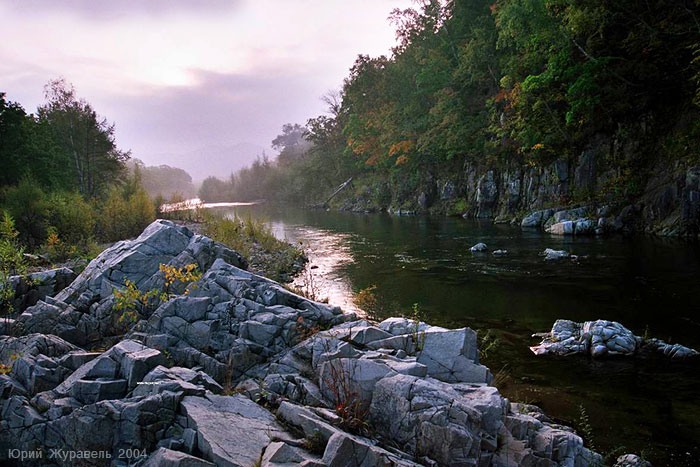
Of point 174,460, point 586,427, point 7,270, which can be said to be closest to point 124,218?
point 7,270

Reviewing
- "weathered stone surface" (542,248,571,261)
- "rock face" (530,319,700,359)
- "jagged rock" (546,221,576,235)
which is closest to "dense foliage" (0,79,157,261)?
"rock face" (530,319,700,359)

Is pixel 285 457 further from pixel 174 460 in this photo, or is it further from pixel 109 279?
pixel 109 279

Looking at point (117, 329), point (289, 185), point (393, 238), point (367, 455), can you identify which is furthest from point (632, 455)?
point (289, 185)

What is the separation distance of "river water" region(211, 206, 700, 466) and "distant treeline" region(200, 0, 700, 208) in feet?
24.6

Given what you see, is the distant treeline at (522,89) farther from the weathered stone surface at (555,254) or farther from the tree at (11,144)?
the tree at (11,144)

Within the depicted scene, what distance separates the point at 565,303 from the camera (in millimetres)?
12242

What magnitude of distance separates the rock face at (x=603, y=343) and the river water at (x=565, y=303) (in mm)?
290

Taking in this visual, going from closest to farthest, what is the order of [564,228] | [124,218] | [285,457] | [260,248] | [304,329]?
1. [285,457]
2. [304,329]
3. [260,248]
4. [124,218]
5. [564,228]

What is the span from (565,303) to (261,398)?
9775 millimetres

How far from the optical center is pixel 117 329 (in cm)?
843

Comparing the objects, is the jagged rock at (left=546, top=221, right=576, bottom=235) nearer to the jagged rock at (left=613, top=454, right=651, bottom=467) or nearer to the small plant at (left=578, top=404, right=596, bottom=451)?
the small plant at (left=578, top=404, right=596, bottom=451)

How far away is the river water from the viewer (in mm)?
6648

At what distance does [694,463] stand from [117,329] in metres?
9.40

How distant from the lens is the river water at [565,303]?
665cm
